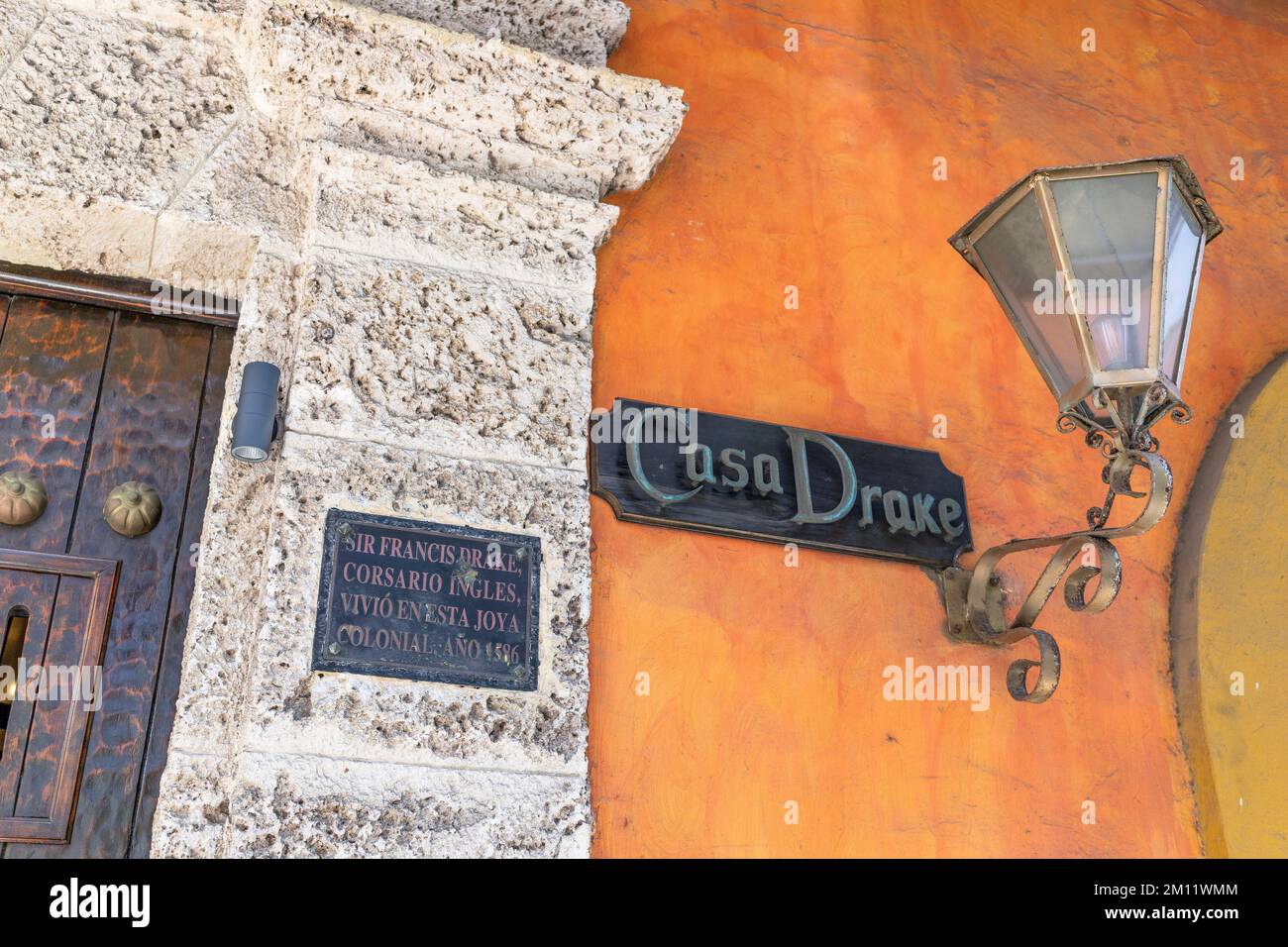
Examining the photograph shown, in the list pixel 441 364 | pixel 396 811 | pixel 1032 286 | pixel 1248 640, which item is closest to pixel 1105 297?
pixel 1032 286

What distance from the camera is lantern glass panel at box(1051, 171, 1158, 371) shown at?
6.72ft

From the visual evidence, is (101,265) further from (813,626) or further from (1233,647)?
(1233,647)

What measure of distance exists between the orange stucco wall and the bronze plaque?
0.20 m

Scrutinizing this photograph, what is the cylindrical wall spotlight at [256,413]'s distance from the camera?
1.98 metres

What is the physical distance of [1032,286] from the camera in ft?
7.09

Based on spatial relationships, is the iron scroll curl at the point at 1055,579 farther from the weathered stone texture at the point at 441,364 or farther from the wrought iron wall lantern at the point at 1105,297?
the weathered stone texture at the point at 441,364

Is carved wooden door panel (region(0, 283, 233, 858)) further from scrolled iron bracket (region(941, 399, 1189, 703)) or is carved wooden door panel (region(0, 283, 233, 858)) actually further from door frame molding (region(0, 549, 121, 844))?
scrolled iron bracket (region(941, 399, 1189, 703))

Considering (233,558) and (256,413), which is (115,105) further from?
(233,558)

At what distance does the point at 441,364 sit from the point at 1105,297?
107 cm
